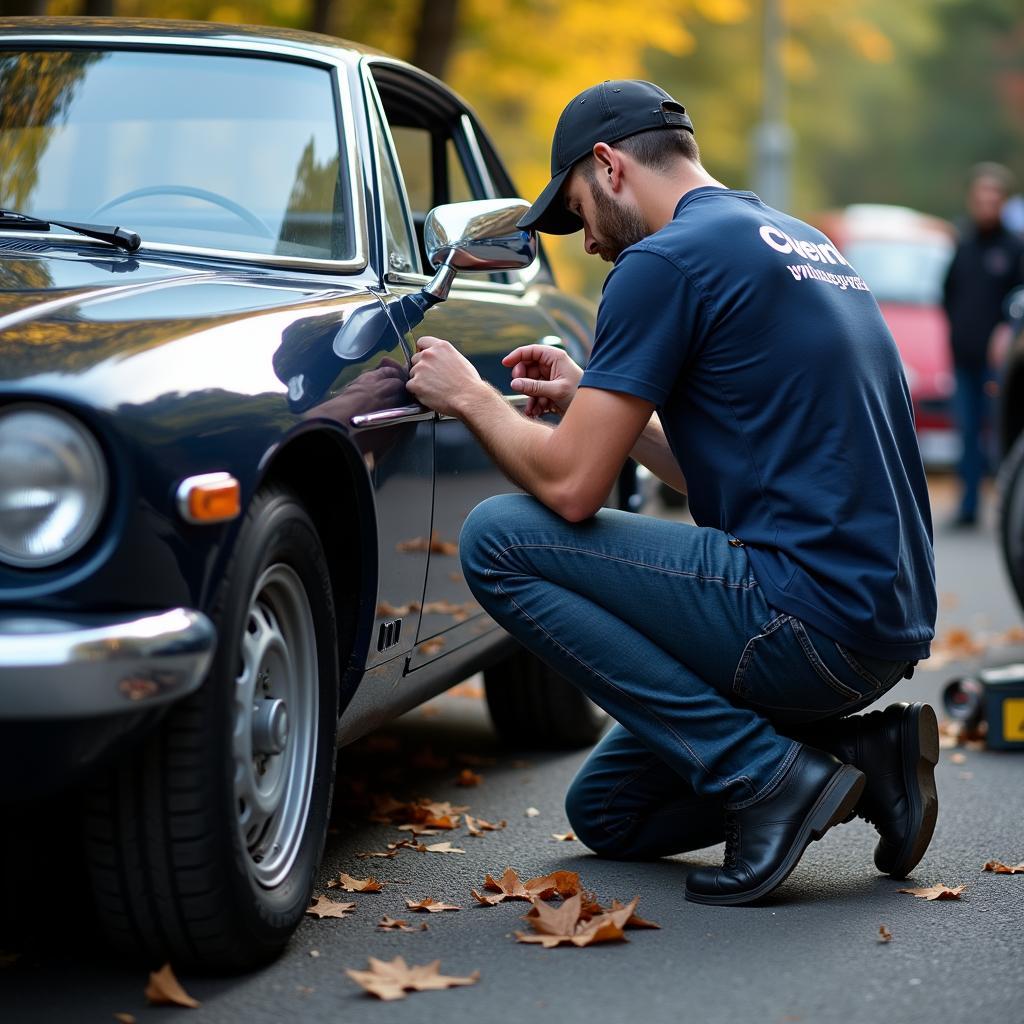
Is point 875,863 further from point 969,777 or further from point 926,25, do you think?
point 926,25

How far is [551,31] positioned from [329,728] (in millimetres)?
11226

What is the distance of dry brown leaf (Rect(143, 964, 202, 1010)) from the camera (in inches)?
115

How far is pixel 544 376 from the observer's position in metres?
4.19

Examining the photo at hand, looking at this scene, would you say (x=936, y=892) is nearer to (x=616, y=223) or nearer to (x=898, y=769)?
(x=898, y=769)

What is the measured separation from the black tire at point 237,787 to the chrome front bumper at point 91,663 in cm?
15

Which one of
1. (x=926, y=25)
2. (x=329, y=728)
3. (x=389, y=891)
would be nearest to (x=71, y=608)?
(x=329, y=728)

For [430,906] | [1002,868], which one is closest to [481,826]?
[430,906]

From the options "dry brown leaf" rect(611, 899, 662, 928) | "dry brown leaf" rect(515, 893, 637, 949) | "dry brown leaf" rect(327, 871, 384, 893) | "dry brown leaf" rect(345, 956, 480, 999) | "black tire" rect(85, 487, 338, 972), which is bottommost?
"dry brown leaf" rect(327, 871, 384, 893)

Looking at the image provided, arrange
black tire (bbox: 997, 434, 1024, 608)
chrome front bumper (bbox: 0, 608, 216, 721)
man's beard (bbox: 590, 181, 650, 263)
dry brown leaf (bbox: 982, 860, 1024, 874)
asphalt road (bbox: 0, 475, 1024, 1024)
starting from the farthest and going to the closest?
black tire (bbox: 997, 434, 1024, 608) < dry brown leaf (bbox: 982, 860, 1024, 874) < man's beard (bbox: 590, 181, 650, 263) < asphalt road (bbox: 0, 475, 1024, 1024) < chrome front bumper (bbox: 0, 608, 216, 721)

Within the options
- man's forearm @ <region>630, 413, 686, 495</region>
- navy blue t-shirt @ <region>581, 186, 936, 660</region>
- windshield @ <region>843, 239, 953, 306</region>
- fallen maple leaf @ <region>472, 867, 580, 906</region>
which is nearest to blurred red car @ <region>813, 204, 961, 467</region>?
windshield @ <region>843, 239, 953, 306</region>

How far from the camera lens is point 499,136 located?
17.4 m

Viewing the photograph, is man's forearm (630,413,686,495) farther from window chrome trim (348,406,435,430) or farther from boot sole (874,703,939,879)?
boot sole (874,703,939,879)

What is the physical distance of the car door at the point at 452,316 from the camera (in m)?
3.94

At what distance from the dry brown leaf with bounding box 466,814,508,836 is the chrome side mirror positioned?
130 cm
